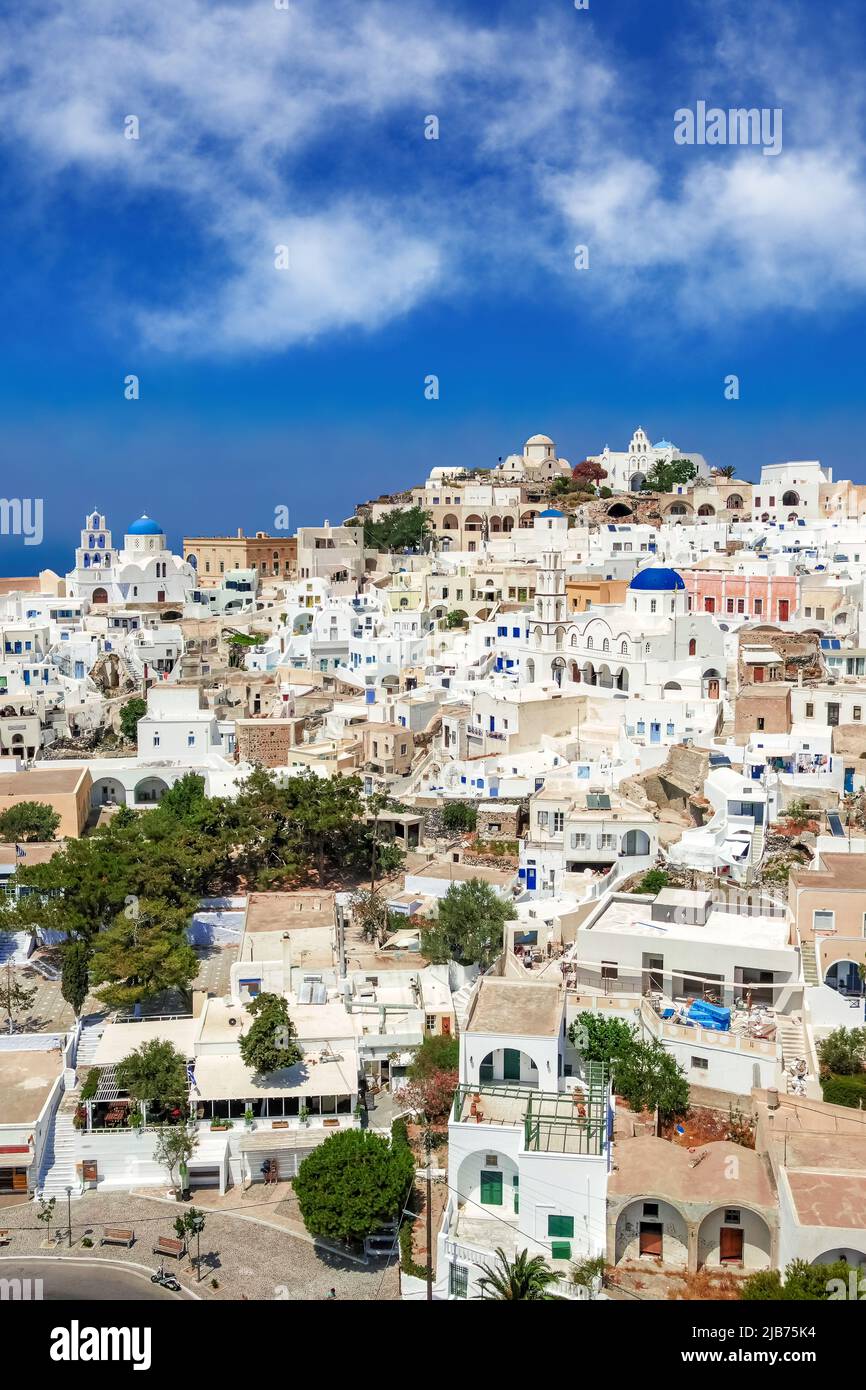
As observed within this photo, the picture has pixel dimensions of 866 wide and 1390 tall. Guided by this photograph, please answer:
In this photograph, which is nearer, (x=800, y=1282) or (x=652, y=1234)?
(x=800, y=1282)

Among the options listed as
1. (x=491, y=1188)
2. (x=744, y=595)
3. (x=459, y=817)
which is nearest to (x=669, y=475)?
(x=744, y=595)

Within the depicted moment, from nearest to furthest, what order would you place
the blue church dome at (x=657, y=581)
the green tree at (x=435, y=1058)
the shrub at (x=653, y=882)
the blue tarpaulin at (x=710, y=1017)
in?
1. the blue tarpaulin at (x=710, y=1017)
2. the green tree at (x=435, y=1058)
3. the shrub at (x=653, y=882)
4. the blue church dome at (x=657, y=581)

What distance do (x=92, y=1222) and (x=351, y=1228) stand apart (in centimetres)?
315

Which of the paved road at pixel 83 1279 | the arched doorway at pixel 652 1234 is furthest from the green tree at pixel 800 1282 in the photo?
the paved road at pixel 83 1279

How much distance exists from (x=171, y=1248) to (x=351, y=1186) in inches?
78.4

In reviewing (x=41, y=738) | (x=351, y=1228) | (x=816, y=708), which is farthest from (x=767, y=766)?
(x=41, y=738)

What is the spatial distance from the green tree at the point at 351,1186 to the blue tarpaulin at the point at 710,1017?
150 inches

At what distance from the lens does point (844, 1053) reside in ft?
45.8

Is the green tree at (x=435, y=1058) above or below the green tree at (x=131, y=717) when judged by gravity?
below

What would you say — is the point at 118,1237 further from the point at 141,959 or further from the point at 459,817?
the point at 459,817

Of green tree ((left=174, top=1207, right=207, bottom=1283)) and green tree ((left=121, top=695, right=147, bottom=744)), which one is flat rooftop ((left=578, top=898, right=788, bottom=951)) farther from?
green tree ((left=121, top=695, right=147, bottom=744))

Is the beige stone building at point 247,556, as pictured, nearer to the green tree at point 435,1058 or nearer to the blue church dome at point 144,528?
the blue church dome at point 144,528

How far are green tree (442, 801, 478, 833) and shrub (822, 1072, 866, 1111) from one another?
1233cm

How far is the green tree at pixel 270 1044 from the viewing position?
15070 mm
